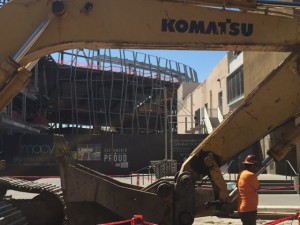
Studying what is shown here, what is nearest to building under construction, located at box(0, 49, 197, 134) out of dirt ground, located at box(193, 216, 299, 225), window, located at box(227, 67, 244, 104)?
window, located at box(227, 67, 244, 104)

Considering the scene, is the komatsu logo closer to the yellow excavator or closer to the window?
the yellow excavator

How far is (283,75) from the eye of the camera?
685 centimetres

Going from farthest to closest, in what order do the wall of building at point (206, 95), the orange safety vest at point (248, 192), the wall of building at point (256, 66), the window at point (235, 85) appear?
the wall of building at point (206, 95) < the window at point (235, 85) < the wall of building at point (256, 66) < the orange safety vest at point (248, 192)

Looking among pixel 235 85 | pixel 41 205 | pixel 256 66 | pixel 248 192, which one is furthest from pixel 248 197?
pixel 235 85

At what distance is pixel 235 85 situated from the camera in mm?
37875

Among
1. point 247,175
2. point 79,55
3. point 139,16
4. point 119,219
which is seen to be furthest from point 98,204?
point 79,55

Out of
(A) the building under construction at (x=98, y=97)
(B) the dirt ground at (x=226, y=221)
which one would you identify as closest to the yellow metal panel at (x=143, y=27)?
(B) the dirt ground at (x=226, y=221)

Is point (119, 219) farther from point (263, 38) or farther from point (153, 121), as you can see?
point (153, 121)

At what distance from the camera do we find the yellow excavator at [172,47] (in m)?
6.36

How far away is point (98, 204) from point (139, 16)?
294 cm

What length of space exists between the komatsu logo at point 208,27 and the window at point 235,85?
29420mm

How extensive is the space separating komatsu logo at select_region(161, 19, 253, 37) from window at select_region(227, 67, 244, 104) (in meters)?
29.4

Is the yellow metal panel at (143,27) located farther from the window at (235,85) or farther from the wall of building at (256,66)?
the window at (235,85)

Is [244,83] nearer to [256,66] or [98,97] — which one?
[256,66]
